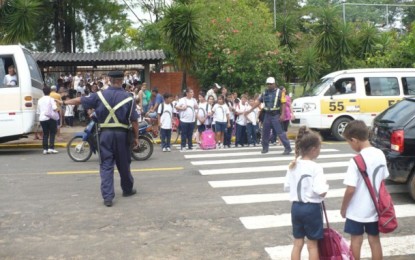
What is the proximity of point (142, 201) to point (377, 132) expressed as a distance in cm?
370

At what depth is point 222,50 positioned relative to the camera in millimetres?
19328

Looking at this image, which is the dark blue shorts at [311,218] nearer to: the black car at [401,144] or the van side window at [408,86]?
the black car at [401,144]

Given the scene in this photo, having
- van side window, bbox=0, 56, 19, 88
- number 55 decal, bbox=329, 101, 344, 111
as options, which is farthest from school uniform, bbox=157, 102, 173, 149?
number 55 decal, bbox=329, 101, 344, 111

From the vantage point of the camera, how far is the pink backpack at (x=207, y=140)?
13.9 m

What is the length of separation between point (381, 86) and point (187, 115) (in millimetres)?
6129

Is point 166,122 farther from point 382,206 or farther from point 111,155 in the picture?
point 382,206

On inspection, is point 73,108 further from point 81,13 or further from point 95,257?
point 95,257

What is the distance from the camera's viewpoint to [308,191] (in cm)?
441

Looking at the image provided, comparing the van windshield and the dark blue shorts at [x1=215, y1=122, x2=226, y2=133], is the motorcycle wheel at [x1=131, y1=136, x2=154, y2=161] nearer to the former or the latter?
the dark blue shorts at [x1=215, y1=122, x2=226, y2=133]

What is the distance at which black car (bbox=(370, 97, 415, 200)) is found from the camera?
24.0 feet

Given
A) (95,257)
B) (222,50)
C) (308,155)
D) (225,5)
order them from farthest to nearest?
(225,5)
(222,50)
(95,257)
(308,155)

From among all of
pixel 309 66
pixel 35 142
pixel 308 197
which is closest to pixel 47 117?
pixel 35 142

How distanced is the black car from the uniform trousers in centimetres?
376

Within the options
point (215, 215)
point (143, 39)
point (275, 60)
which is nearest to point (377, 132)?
point (215, 215)
